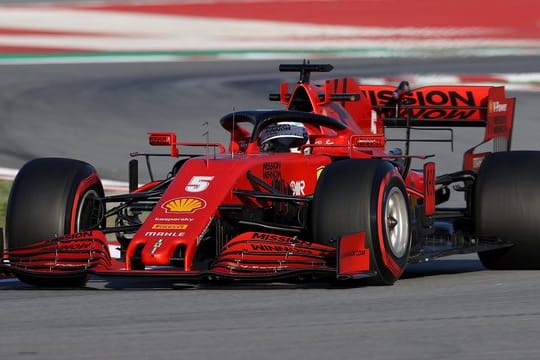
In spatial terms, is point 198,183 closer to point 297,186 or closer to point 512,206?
point 297,186

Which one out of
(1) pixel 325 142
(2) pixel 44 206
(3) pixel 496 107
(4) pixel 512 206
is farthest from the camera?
(3) pixel 496 107

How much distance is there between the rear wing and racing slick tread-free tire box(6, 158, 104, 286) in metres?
3.38

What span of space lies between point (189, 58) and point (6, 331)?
76.0 ft

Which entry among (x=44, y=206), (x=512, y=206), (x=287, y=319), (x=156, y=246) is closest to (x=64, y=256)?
(x=44, y=206)

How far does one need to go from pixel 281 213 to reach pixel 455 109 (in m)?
2.84

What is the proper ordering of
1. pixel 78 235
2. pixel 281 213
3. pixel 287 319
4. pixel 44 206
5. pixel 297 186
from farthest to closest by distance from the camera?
pixel 297 186, pixel 281 213, pixel 44 206, pixel 78 235, pixel 287 319

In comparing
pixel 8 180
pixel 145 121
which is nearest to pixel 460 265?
pixel 8 180

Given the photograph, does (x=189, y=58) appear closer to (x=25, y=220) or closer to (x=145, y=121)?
(x=145, y=121)

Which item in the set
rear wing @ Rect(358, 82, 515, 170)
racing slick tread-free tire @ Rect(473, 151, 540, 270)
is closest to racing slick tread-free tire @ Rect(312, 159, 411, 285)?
racing slick tread-free tire @ Rect(473, 151, 540, 270)

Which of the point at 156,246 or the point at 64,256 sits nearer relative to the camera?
the point at 156,246

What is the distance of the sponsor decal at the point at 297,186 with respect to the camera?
933cm

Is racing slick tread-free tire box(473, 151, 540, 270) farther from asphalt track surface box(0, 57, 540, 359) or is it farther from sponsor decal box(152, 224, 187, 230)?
sponsor decal box(152, 224, 187, 230)

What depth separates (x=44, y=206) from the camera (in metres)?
8.87

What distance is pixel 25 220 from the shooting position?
885cm
